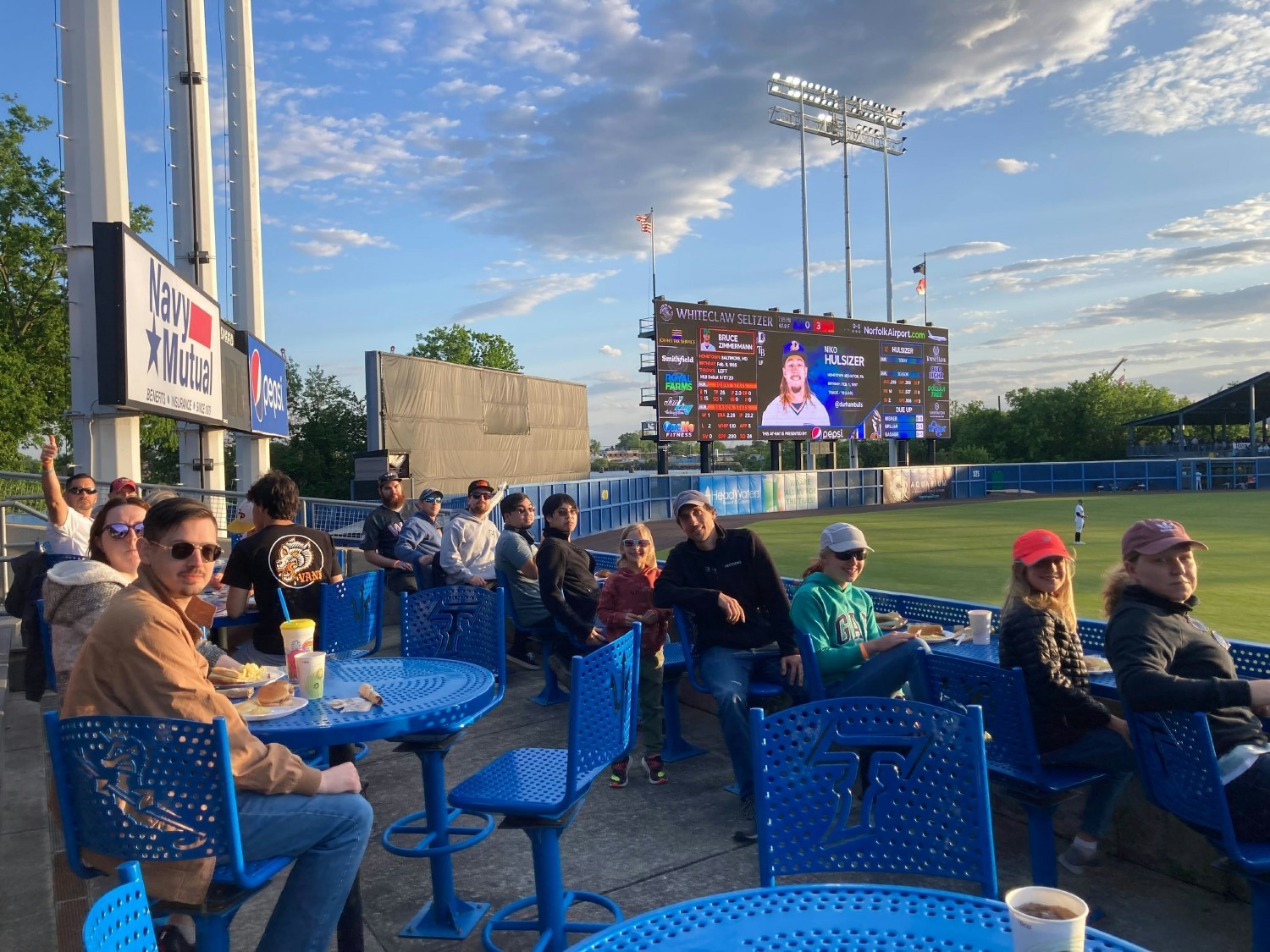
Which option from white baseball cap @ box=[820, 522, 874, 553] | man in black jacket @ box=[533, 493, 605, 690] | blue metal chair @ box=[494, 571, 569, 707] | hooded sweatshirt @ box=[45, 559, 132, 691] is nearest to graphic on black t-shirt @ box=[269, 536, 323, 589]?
hooded sweatshirt @ box=[45, 559, 132, 691]

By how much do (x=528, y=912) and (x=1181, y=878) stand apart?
2.56 metres

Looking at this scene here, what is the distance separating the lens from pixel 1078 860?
345 centimetres

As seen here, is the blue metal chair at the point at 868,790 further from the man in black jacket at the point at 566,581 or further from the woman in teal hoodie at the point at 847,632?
the man in black jacket at the point at 566,581

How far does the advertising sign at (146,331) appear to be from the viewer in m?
8.61

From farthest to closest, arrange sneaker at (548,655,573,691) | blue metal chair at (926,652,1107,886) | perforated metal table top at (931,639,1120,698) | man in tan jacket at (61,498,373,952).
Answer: sneaker at (548,655,573,691)
perforated metal table top at (931,639,1120,698)
blue metal chair at (926,652,1107,886)
man in tan jacket at (61,498,373,952)

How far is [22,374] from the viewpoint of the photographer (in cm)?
2833

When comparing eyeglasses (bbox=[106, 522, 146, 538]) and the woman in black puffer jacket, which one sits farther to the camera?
eyeglasses (bbox=[106, 522, 146, 538])

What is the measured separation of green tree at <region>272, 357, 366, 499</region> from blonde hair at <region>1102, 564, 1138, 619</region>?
42.8m

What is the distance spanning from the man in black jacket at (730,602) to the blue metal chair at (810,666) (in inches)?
16.1

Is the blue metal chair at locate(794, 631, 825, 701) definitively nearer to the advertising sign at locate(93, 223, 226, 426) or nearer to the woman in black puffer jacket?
the woman in black puffer jacket

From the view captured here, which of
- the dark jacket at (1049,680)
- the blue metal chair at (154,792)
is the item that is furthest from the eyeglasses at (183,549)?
the dark jacket at (1049,680)

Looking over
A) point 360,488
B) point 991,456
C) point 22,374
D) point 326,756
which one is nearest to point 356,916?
point 326,756

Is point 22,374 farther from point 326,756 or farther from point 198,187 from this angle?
point 326,756

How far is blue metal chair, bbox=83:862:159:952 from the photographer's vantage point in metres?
1.23
